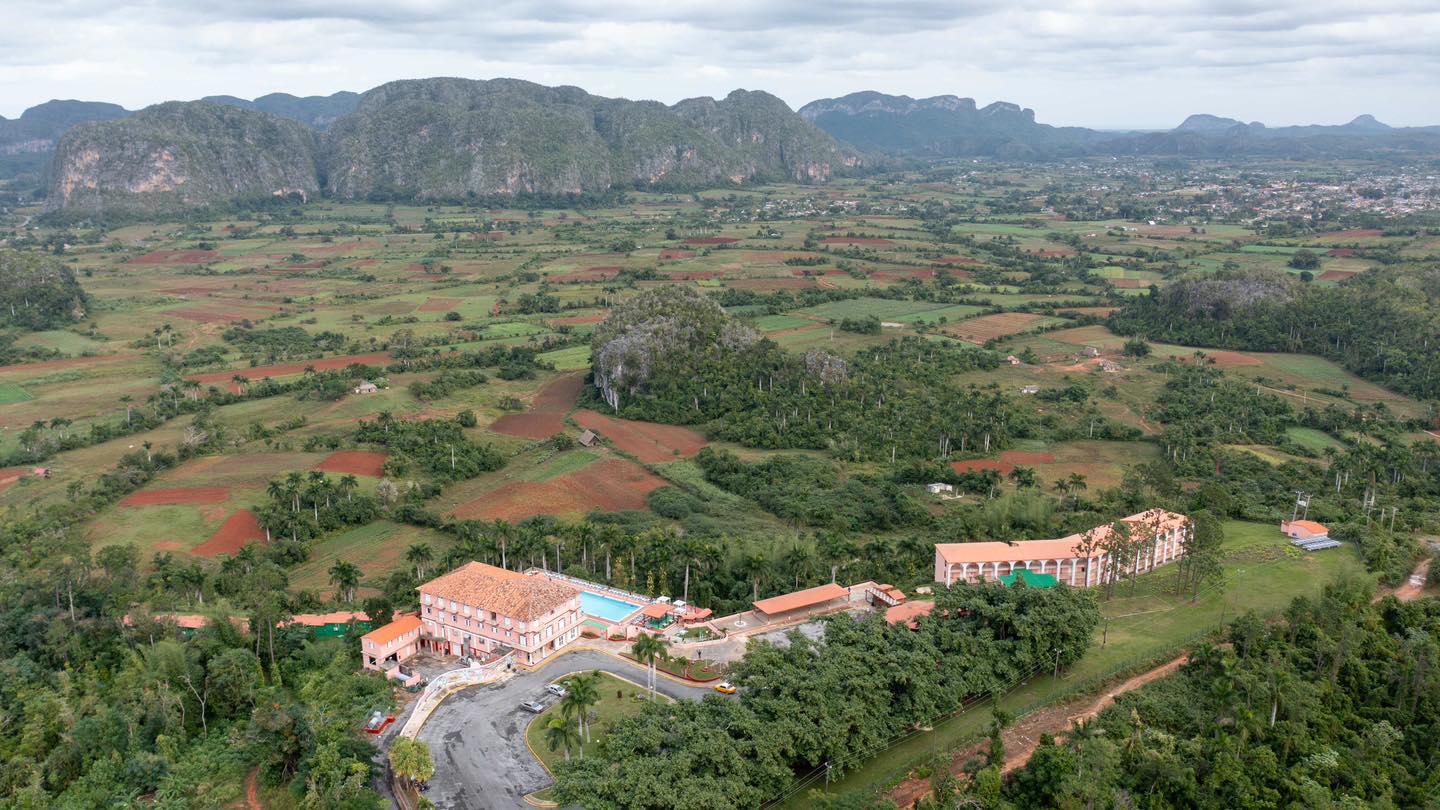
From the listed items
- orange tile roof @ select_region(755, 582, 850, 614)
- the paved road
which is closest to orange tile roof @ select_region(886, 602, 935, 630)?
orange tile roof @ select_region(755, 582, 850, 614)

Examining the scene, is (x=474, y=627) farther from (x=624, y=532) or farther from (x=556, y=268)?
(x=556, y=268)

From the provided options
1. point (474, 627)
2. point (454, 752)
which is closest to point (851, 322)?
point (474, 627)

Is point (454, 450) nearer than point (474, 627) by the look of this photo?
No

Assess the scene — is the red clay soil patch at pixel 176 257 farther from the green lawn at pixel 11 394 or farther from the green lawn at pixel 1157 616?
the green lawn at pixel 1157 616

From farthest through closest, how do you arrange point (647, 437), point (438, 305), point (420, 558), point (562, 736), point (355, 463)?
1. point (438, 305)
2. point (647, 437)
3. point (355, 463)
4. point (420, 558)
5. point (562, 736)

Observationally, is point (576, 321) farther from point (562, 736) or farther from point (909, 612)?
point (562, 736)

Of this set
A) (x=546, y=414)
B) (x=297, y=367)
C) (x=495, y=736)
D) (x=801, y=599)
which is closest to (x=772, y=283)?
(x=546, y=414)

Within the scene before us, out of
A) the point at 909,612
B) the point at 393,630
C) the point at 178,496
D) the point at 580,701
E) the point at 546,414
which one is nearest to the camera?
the point at 580,701
